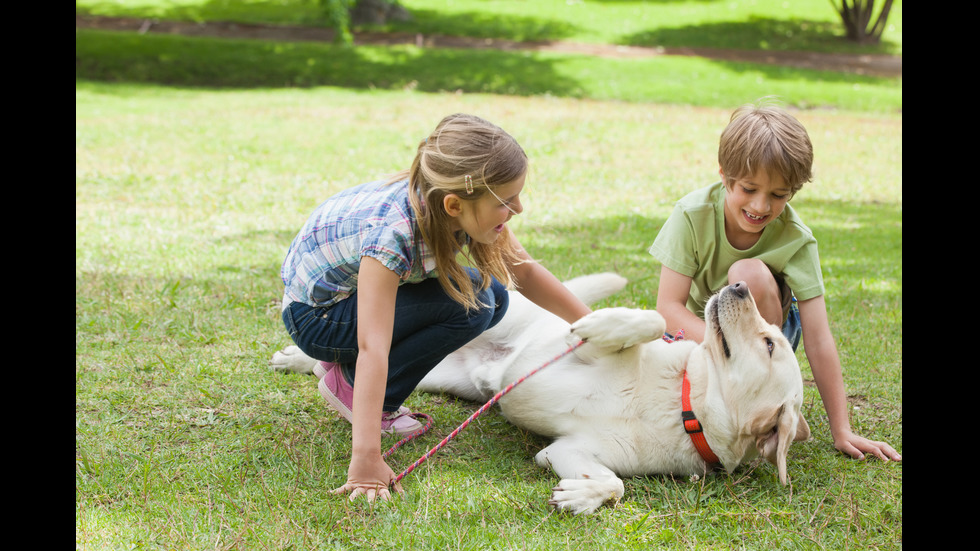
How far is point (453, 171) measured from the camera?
2.80 meters

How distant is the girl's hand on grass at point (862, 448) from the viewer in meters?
3.30

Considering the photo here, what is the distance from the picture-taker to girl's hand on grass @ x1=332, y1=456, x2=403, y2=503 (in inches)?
108

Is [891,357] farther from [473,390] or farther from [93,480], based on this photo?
[93,480]

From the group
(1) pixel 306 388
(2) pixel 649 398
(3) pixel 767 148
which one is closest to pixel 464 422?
(2) pixel 649 398

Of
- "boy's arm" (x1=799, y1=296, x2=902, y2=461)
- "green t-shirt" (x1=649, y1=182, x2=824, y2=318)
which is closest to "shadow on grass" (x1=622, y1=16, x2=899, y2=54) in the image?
"green t-shirt" (x1=649, y1=182, x2=824, y2=318)

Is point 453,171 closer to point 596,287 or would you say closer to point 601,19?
point 596,287

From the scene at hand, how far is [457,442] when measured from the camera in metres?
3.33

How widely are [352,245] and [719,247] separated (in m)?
1.63

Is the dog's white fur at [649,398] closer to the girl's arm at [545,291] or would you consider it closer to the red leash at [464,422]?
the red leash at [464,422]

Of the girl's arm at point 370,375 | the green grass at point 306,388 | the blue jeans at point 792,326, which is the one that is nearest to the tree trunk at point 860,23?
the green grass at point 306,388

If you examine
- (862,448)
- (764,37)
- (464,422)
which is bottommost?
(862,448)

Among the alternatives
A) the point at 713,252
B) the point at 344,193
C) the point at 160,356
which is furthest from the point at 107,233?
the point at 713,252

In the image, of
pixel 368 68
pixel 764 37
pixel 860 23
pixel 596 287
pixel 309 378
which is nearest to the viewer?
pixel 309 378

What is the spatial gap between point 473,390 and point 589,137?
8314 millimetres
